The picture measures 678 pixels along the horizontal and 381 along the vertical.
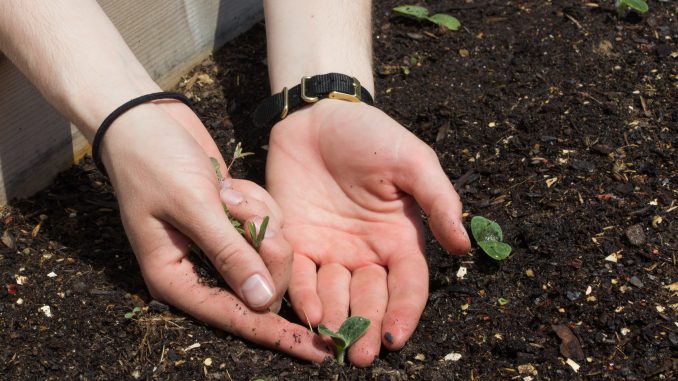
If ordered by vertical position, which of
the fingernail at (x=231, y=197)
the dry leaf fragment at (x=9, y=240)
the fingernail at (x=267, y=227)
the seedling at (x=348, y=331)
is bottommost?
the dry leaf fragment at (x=9, y=240)

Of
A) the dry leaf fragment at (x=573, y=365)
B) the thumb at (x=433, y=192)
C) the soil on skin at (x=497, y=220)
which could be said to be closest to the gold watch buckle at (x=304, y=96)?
the soil on skin at (x=497, y=220)

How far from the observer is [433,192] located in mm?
2145

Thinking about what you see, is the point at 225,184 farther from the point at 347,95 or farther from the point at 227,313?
the point at 347,95

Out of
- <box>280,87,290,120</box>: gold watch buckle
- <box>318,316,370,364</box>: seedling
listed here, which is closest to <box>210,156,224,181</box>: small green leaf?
<box>280,87,290,120</box>: gold watch buckle

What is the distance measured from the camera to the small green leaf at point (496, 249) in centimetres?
231

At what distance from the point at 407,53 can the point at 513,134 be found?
2.38 feet

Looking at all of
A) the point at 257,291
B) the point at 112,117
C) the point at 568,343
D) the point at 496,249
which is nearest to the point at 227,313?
the point at 257,291

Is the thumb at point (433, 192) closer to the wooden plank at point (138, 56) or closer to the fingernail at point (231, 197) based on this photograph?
the fingernail at point (231, 197)

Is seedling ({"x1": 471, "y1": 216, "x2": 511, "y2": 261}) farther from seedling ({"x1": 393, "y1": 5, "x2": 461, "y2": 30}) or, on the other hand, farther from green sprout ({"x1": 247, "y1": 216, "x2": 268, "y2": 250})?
seedling ({"x1": 393, "y1": 5, "x2": 461, "y2": 30})

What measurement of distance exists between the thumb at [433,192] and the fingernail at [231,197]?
459mm

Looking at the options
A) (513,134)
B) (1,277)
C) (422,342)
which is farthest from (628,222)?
(1,277)

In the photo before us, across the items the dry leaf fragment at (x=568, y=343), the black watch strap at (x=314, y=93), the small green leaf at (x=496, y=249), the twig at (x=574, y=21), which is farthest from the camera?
the twig at (x=574, y=21)

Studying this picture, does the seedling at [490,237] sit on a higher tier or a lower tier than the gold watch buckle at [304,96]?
lower

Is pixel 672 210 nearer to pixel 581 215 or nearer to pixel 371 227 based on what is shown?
pixel 581 215
